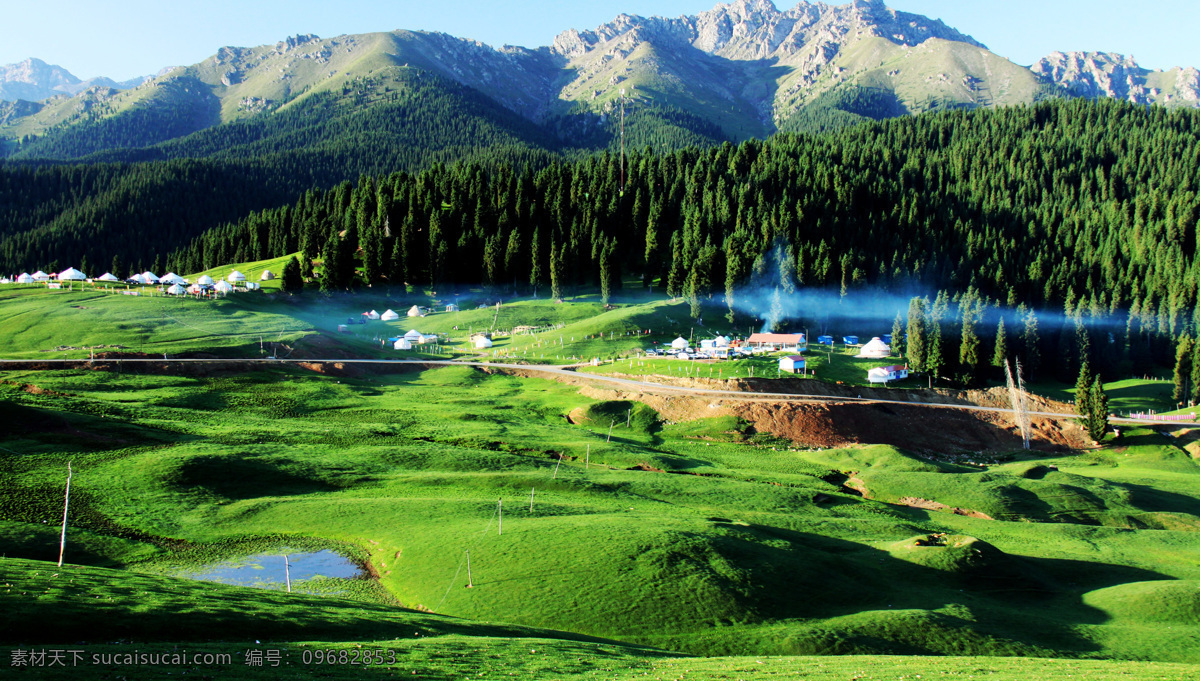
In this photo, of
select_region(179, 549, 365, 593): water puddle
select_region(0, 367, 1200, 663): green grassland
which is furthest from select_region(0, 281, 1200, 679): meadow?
select_region(179, 549, 365, 593): water puddle

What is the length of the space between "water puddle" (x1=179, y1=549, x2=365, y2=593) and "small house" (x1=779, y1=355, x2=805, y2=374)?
70238 millimetres

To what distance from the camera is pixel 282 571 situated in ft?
127

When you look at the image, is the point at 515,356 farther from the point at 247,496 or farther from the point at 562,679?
the point at 562,679

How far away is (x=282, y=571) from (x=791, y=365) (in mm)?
74222

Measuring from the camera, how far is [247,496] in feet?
165

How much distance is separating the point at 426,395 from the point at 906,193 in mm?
139252

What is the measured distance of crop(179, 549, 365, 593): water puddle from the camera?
36656mm

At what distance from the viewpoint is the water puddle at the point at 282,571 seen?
3666 cm

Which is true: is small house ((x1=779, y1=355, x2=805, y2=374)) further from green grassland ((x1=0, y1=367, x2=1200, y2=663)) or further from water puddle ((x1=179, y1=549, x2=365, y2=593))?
water puddle ((x1=179, y1=549, x2=365, y2=593))

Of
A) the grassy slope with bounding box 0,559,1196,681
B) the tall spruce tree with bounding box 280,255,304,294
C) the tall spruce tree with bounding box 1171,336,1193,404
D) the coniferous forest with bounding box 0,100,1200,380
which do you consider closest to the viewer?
the grassy slope with bounding box 0,559,1196,681

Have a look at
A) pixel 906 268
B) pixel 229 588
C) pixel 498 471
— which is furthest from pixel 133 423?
pixel 906 268

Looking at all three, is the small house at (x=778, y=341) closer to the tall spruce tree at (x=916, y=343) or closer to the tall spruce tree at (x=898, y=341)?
the tall spruce tree at (x=898, y=341)

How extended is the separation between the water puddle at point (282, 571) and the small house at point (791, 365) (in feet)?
230

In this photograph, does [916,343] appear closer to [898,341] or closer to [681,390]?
[898,341]
